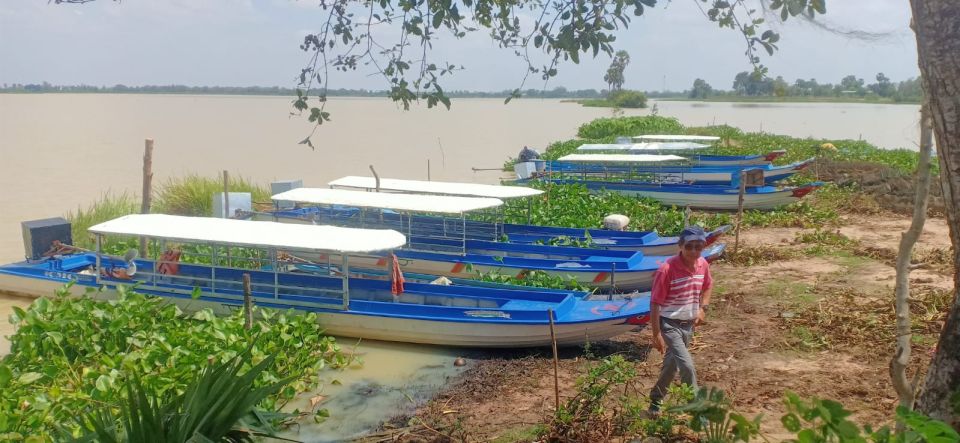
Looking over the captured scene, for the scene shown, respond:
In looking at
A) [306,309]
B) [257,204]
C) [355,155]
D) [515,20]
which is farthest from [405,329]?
[355,155]

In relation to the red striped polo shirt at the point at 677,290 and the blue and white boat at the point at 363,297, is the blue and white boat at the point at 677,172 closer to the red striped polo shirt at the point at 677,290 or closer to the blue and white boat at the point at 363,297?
the blue and white boat at the point at 363,297

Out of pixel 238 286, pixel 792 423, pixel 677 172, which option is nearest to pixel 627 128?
pixel 677 172

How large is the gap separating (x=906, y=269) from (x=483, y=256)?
6645 millimetres

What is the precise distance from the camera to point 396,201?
973 cm

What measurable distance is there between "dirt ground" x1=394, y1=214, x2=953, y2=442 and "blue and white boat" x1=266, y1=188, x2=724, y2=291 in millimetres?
1115

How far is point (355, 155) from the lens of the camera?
3225 cm

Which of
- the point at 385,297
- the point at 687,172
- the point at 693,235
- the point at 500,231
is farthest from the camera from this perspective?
the point at 687,172

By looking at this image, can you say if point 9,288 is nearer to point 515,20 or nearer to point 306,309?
point 306,309

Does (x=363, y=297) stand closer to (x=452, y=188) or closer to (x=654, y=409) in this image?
(x=452, y=188)

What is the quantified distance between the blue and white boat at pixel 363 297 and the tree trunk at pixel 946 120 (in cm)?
421

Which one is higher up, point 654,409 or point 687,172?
point 687,172

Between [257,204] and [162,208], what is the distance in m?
2.37

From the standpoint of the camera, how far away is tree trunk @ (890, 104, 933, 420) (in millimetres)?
3221

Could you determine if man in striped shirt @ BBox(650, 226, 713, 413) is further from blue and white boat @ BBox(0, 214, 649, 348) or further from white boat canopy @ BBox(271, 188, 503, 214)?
white boat canopy @ BBox(271, 188, 503, 214)
